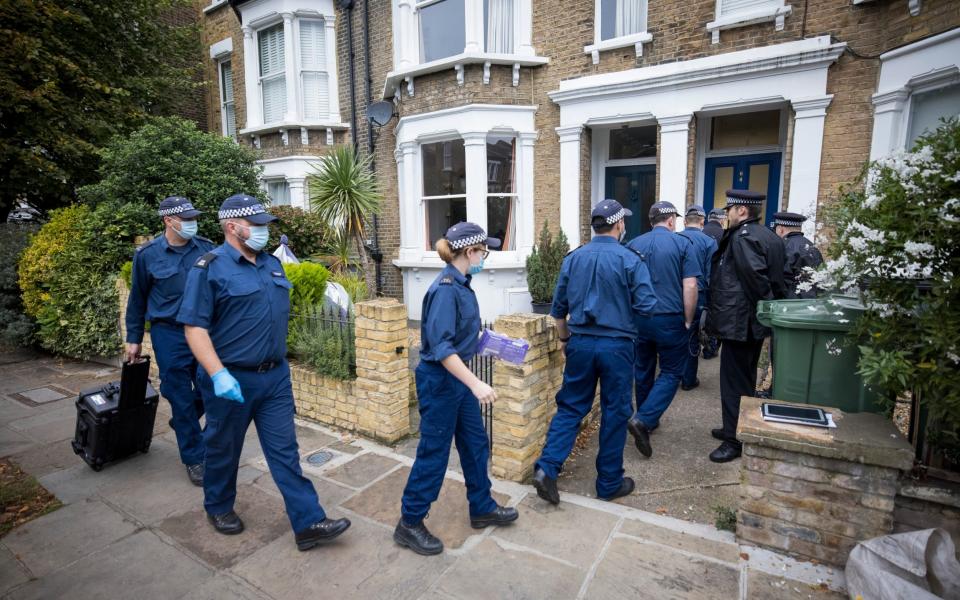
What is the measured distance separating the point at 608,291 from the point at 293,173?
10227 millimetres

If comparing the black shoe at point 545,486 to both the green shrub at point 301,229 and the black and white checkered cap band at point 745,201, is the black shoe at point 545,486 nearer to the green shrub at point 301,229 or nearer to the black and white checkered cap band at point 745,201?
the black and white checkered cap band at point 745,201

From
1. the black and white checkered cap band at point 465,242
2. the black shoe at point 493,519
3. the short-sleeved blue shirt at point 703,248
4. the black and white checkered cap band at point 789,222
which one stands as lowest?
the black shoe at point 493,519

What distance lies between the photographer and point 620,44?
314 inches

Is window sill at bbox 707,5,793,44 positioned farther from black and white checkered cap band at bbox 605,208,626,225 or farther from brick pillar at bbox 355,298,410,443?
brick pillar at bbox 355,298,410,443

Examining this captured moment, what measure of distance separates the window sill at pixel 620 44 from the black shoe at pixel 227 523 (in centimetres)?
787

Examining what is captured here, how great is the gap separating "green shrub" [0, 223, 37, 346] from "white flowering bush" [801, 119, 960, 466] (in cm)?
1064

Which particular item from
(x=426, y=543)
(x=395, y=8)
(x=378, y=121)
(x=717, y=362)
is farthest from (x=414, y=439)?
(x=395, y=8)

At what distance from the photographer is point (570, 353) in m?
3.56

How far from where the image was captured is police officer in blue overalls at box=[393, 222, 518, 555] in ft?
9.73

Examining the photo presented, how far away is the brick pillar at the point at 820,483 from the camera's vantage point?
268 cm

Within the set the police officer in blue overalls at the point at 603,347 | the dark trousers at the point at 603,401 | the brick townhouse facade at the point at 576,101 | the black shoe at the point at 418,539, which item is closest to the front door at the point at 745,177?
the brick townhouse facade at the point at 576,101

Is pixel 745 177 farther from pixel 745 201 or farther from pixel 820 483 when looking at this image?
pixel 820 483

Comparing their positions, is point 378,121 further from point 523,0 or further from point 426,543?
point 426,543

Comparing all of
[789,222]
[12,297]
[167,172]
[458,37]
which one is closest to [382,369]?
[789,222]
